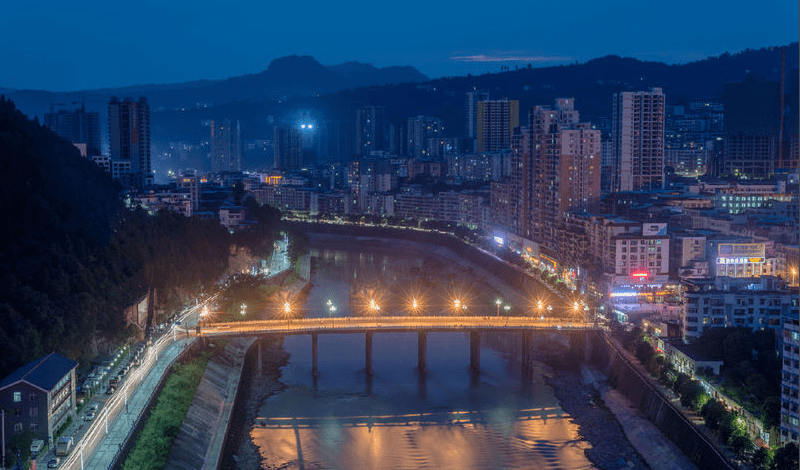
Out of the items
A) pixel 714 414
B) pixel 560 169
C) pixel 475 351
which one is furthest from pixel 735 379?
pixel 560 169

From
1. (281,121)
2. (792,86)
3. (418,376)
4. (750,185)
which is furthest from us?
(281,121)

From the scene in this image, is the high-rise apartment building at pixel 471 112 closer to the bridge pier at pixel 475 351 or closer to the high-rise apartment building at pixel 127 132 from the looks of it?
the high-rise apartment building at pixel 127 132

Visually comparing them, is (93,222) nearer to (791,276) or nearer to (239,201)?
(791,276)

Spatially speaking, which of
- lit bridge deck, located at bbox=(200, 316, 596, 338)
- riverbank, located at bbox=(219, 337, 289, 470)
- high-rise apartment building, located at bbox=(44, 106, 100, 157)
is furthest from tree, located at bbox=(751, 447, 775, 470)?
high-rise apartment building, located at bbox=(44, 106, 100, 157)

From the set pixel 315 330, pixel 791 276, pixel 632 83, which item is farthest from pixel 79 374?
pixel 632 83

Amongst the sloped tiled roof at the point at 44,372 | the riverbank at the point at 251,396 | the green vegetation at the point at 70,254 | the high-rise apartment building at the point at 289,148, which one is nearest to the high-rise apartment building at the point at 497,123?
the high-rise apartment building at the point at 289,148
